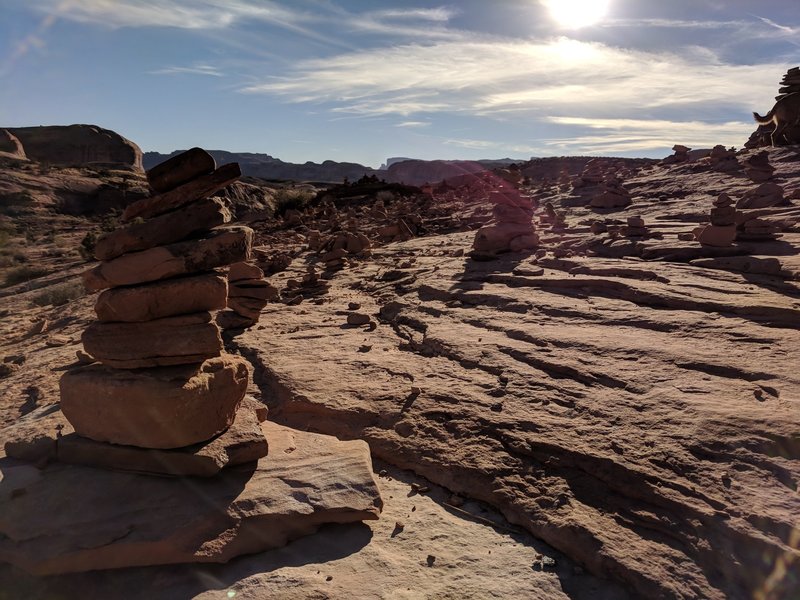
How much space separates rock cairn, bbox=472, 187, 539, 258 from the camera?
10984 millimetres

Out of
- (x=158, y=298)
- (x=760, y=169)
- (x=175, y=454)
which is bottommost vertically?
(x=175, y=454)

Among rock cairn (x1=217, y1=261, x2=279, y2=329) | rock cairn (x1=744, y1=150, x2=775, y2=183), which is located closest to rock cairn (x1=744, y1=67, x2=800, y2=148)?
rock cairn (x1=744, y1=150, x2=775, y2=183)

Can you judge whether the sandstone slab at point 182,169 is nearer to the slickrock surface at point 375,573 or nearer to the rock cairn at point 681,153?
the slickrock surface at point 375,573

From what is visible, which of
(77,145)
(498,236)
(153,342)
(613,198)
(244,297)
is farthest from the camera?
(77,145)

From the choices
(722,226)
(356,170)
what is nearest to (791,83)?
(722,226)

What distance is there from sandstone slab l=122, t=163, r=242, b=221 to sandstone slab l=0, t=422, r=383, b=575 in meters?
2.28

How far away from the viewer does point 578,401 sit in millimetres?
5160

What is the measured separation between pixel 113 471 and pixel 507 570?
323 cm

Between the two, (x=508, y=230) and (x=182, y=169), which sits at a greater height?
(x=182, y=169)

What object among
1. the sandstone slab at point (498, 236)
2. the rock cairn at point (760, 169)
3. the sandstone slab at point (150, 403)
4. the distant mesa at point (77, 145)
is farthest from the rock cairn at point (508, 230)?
the distant mesa at point (77, 145)

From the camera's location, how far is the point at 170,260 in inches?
176

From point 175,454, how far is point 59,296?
10.9 m

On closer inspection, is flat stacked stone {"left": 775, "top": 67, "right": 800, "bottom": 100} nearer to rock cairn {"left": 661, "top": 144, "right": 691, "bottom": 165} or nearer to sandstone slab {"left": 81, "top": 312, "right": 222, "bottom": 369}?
rock cairn {"left": 661, "top": 144, "right": 691, "bottom": 165}

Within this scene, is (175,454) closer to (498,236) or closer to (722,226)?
(498,236)
